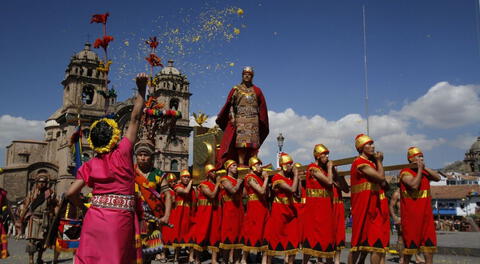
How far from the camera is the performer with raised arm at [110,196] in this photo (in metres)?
3.99

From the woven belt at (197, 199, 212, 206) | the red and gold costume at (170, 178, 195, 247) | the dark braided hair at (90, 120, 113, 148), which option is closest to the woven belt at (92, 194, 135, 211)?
the dark braided hair at (90, 120, 113, 148)

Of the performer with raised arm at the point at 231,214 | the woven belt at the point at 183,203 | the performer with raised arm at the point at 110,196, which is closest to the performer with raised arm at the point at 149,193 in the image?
the performer with raised arm at the point at 110,196

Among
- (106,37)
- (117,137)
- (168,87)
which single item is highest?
(168,87)

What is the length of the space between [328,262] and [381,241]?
50.7 inches

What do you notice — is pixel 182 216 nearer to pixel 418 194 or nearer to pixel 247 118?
pixel 247 118

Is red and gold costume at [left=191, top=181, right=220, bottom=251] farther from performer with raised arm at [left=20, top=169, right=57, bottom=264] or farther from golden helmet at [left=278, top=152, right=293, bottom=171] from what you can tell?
performer with raised arm at [left=20, top=169, right=57, bottom=264]

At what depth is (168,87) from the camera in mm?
68312

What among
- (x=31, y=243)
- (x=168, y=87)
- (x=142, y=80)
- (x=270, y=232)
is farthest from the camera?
(x=168, y=87)

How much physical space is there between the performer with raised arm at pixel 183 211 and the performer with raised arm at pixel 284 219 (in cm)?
343

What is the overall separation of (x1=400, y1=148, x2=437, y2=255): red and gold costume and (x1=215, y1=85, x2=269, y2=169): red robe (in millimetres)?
4583

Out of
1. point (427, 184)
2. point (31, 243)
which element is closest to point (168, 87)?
point (31, 243)

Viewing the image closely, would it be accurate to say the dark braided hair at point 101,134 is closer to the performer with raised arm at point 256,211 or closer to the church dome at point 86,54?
the performer with raised arm at point 256,211

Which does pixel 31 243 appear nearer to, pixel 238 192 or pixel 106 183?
pixel 238 192

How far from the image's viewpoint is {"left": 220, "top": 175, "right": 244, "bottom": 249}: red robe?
9.02m
